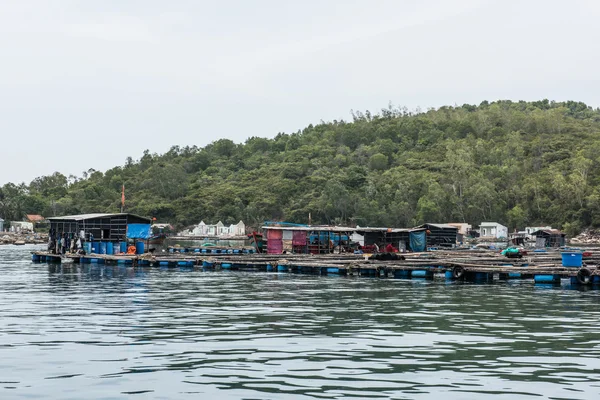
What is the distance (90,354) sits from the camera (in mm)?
18500

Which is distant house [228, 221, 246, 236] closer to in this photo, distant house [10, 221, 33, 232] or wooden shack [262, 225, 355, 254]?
distant house [10, 221, 33, 232]

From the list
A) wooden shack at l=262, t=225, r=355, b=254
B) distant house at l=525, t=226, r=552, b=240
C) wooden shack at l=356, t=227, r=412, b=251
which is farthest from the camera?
distant house at l=525, t=226, r=552, b=240

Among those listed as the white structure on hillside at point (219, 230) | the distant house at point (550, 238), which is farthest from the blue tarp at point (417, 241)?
the white structure on hillside at point (219, 230)

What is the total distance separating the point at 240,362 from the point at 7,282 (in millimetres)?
30087

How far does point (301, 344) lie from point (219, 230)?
520 feet

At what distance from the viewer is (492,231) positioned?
5827 inches

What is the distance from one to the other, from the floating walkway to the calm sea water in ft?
13.2

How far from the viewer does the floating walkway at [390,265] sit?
132ft

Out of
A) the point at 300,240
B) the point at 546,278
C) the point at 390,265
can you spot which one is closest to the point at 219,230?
the point at 300,240

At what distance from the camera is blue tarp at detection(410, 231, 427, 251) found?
70625 mm

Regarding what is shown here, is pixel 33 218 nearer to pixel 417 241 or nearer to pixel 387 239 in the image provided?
pixel 387 239

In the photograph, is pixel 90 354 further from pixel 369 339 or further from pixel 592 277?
pixel 592 277

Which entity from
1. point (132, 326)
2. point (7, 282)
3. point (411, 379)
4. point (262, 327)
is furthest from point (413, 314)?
point (7, 282)

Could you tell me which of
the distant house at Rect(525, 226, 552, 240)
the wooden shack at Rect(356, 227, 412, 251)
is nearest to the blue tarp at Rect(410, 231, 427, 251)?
the wooden shack at Rect(356, 227, 412, 251)
